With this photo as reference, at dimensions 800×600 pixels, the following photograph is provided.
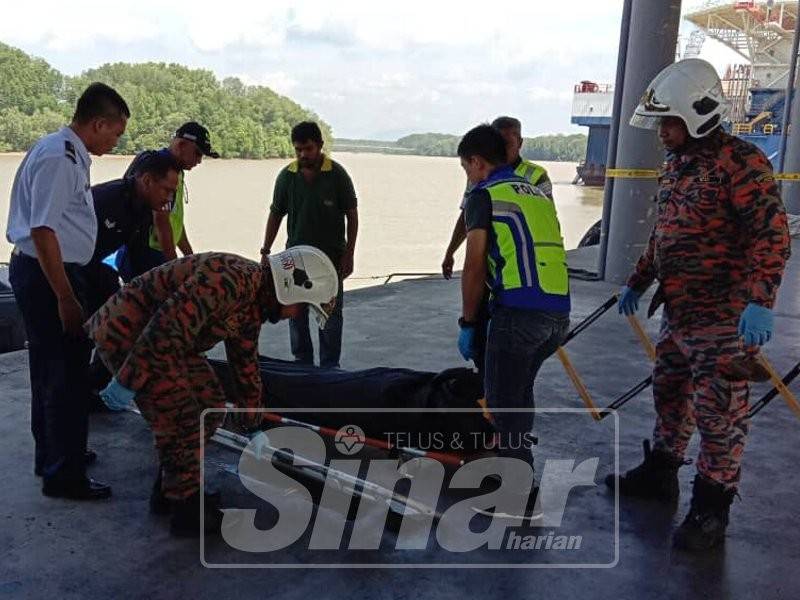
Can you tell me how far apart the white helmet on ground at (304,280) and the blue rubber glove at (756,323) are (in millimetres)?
1480

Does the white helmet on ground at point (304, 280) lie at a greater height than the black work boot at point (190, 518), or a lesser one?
greater

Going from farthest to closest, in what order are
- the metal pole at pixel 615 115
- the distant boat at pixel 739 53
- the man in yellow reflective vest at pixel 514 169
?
the distant boat at pixel 739 53 < the metal pole at pixel 615 115 < the man in yellow reflective vest at pixel 514 169

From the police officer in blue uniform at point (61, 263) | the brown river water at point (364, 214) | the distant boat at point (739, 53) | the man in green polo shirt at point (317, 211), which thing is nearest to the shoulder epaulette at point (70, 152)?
the police officer in blue uniform at point (61, 263)

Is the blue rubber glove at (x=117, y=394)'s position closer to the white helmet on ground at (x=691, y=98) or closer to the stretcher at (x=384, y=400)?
the stretcher at (x=384, y=400)

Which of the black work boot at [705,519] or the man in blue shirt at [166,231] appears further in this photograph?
the man in blue shirt at [166,231]

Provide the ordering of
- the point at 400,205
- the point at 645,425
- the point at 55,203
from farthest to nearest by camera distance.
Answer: the point at 400,205 → the point at 645,425 → the point at 55,203

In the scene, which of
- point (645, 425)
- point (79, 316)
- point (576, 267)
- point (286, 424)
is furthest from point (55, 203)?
point (576, 267)

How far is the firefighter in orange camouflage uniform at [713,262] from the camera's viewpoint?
2.71 m

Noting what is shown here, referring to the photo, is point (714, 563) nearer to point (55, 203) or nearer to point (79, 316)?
point (79, 316)

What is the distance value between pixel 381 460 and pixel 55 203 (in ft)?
5.38

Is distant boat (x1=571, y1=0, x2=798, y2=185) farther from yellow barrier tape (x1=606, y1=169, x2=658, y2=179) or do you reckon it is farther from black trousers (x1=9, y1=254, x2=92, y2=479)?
black trousers (x1=9, y1=254, x2=92, y2=479)

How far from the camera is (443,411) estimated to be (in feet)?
10.2

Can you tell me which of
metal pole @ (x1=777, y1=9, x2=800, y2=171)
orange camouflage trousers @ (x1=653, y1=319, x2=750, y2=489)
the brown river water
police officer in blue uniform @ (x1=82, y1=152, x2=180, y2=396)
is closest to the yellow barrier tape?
the brown river water

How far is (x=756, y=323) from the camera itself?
105 inches
